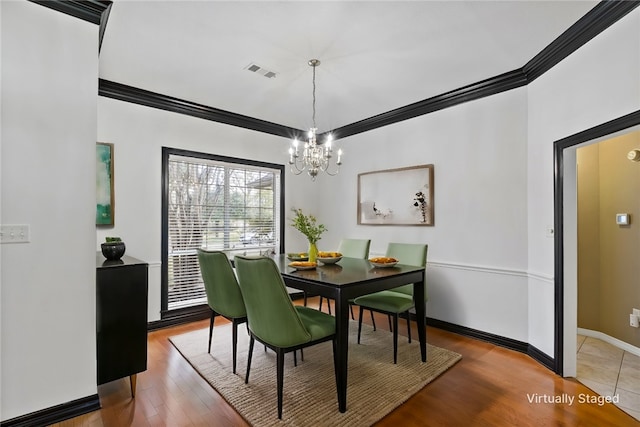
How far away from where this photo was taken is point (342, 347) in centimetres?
211

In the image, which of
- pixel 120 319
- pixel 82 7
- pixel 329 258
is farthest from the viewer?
pixel 329 258

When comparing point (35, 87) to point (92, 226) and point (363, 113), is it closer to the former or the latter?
point (92, 226)

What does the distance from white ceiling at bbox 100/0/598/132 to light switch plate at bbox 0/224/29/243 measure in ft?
5.06

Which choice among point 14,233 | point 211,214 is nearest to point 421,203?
point 211,214

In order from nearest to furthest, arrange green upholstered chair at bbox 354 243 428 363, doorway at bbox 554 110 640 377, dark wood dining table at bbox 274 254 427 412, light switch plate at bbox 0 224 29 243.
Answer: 1. light switch plate at bbox 0 224 29 243
2. dark wood dining table at bbox 274 254 427 412
3. doorway at bbox 554 110 640 377
4. green upholstered chair at bbox 354 243 428 363

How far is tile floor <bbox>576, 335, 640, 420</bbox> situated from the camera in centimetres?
225

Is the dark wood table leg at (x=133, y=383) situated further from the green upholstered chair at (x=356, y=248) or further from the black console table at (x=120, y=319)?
the green upholstered chair at (x=356, y=248)

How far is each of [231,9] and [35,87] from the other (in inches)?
51.1

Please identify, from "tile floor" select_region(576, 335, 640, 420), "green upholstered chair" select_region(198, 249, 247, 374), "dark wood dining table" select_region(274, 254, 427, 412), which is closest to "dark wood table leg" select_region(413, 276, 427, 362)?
"dark wood dining table" select_region(274, 254, 427, 412)

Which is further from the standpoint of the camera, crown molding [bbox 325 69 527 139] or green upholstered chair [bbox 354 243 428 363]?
crown molding [bbox 325 69 527 139]

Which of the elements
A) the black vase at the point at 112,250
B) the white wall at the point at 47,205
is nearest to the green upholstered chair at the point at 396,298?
the black vase at the point at 112,250

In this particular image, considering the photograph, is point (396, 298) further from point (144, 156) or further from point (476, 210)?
point (144, 156)

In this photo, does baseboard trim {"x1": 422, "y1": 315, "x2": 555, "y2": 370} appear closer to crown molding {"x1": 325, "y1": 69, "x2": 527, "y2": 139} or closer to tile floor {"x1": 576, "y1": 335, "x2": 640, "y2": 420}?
tile floor {"x1": 576, "y1": 335, "x2": 640, "y2": 420}

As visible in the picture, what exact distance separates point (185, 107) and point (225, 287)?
7.92 feet
